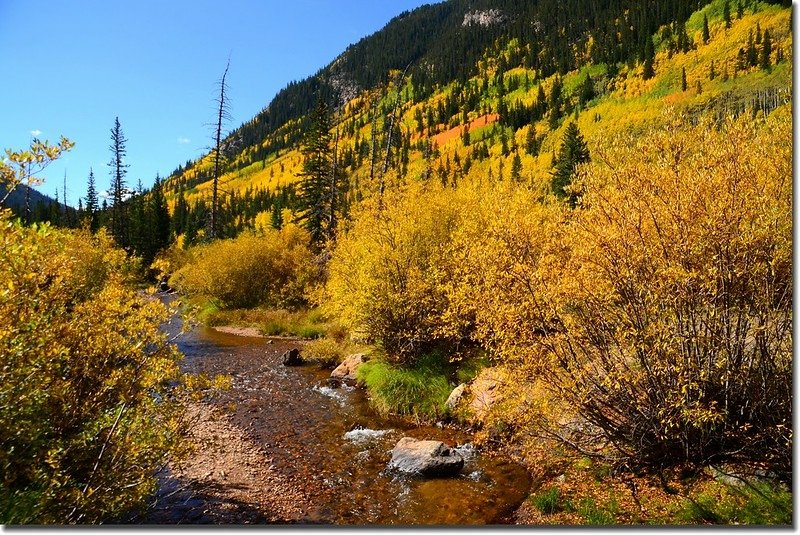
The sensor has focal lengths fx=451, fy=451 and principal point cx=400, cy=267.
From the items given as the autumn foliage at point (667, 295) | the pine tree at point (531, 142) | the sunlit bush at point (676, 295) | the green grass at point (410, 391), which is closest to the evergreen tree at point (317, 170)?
the green grass at point (410, 391)

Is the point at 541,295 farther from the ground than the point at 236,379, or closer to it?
farther from the ground

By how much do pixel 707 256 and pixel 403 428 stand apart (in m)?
9.71

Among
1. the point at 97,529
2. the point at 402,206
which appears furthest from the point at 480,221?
the point at 97,529

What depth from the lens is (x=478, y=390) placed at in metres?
13.2

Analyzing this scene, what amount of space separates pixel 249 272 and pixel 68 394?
99.9 feet

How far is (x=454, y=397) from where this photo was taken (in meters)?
14.2

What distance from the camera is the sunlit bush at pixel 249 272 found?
3553 cm

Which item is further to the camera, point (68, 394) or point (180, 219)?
point (180, 219)

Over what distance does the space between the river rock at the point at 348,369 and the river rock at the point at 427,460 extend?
745 cm

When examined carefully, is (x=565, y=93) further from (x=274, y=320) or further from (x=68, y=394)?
(x=68, y=394)

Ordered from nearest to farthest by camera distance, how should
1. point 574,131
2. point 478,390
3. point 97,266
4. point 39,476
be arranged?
point 39,476 → point 478,390 → point 97,266 → point 574,131

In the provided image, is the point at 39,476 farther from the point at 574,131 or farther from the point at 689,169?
the point at 574,131

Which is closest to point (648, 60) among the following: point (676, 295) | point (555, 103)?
point (555, 103)

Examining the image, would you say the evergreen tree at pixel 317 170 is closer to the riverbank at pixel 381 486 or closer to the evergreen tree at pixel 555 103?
the riverbank at pixel 381 486
